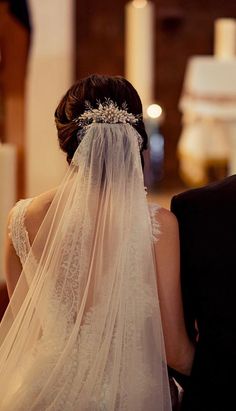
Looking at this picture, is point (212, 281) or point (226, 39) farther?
point (226, 39)

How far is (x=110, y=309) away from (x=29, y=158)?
4.97m

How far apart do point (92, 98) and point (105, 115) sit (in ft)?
0.19

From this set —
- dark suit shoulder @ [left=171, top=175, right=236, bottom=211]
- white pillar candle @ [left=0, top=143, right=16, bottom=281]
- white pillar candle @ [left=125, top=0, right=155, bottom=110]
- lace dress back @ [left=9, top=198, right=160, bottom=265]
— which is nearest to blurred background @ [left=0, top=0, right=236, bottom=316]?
white pillar candle @ [left=125, top=0, right=155, bottom=110]

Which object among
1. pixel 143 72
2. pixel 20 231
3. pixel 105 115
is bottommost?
pixel 20 231

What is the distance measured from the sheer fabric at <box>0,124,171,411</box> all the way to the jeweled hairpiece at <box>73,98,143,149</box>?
2 cm

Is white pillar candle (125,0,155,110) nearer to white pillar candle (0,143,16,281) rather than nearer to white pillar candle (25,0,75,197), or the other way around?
white pillar candle (25,0,75,197)

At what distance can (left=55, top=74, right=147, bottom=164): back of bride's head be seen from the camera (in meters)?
2.11

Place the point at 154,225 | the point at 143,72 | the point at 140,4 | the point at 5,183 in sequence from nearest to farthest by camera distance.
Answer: the point at 154,225, the point at 5,183, the point at 143,72, the point at 140,4

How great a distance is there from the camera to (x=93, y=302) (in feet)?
6.89

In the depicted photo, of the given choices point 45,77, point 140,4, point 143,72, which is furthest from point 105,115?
point 45,77

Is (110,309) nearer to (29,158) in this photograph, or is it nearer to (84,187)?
(84,187)

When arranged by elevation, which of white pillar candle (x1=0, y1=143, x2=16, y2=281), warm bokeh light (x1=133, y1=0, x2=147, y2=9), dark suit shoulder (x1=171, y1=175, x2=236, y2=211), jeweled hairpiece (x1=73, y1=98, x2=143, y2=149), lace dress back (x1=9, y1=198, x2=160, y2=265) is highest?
warm bokeh light (x1=133, y1=0, x2=147, y2=9)

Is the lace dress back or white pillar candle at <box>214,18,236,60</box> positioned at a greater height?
white pillar candle at <box>214,18,236,60</box>

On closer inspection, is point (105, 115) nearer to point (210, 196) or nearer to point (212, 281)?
point (210, 196)
